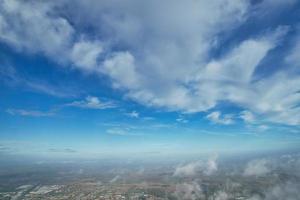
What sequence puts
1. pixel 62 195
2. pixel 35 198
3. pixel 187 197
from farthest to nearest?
pixel 187 197, pixel 62 195, pixel 35 198

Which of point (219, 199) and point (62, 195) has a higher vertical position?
point (62, 195)

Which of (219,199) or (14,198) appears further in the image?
(219,199)

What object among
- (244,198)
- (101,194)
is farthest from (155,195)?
(244,198)

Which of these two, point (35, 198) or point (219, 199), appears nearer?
point (35, 198)

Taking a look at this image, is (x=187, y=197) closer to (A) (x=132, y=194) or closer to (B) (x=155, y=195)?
(B) (x=155, y=195)

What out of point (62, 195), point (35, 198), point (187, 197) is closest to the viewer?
point (35, 198)

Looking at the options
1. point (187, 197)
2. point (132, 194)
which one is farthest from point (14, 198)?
point (187, 197)

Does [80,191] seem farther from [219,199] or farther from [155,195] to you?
[219,199]

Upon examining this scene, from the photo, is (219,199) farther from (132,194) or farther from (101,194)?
(101,194)
